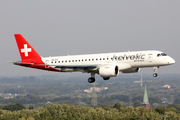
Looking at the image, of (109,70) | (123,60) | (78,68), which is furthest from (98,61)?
(123,60)

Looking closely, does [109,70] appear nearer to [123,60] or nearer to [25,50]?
[123,60]

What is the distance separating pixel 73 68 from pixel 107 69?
25.5 feet

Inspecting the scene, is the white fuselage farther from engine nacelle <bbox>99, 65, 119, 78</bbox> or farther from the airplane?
engine nacelle <bbox>99, 65, 119, 78</bbox>

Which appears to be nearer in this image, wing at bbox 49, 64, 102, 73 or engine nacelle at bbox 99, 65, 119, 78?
engine nacelle at bbox 99, 65, 119, 78

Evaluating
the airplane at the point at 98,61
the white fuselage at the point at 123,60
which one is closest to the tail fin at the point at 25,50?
the airplane at the point at 98,61

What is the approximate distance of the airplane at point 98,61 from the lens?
197 ft

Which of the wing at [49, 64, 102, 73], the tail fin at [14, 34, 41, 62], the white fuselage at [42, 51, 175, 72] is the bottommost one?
the wing at [49, 64, 102, 73]

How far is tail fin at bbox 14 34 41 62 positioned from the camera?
7200cm

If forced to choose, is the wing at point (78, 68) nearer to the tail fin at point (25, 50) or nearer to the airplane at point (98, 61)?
the airplane at point (98, 61)

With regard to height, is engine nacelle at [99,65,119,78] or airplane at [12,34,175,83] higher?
airplane at [12,34,175,83]

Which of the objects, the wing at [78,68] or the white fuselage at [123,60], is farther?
the wing at [78,68]

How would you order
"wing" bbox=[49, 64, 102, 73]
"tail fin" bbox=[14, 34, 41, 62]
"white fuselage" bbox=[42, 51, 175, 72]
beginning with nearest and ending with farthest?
"white fuselage" bbox=[42, 51, 175, 72], "wing" bbox=[49, 64, 102, 73], "tail fin" bbox=[14, 34, 41, 62]

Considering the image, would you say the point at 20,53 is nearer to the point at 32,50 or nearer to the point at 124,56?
the point at 32,50

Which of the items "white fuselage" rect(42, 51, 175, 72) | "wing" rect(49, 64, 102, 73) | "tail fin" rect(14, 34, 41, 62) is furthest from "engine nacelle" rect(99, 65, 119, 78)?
"tail fin" rect(14, 34, 41, 62)
